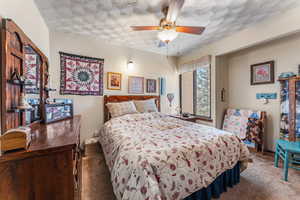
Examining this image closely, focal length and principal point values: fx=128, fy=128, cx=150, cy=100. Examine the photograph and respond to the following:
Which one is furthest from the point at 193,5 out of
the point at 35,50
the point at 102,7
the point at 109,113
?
the point at 109,113

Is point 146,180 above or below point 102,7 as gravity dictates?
below

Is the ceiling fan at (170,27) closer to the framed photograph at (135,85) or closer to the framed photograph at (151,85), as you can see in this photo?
the framed photograph at (135,85)

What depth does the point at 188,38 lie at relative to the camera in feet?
9.75

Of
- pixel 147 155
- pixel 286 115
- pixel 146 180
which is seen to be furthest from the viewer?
pixel 286 115

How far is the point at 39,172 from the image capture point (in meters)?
0.88

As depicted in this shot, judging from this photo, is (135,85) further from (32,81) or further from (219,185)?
(219,185)

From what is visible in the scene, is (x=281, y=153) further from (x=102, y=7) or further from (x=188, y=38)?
(x=102, y=7)

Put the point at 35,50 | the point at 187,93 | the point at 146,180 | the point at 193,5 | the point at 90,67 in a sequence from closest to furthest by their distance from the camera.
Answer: the point at 146,180 → the point at 35,50 → the point at 193,5 → the point at 90,67 → the point at 187,93

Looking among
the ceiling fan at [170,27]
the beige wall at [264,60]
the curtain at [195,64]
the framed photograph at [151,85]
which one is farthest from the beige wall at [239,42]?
the ceiling fan at [170,27]

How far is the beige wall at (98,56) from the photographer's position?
2.64 metres

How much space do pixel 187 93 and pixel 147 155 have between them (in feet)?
10.6

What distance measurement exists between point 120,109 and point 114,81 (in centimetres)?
83

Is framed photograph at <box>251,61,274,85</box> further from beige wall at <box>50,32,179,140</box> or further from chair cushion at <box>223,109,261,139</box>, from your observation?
beige wall at <box>50,32,179,140</box>

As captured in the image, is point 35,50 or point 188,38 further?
point 188,38
